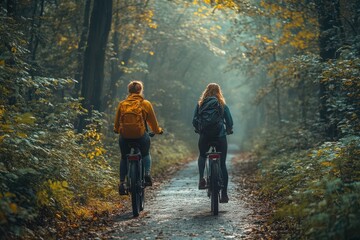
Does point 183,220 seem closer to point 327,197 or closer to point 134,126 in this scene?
point 134,126

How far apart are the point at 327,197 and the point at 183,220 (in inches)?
118

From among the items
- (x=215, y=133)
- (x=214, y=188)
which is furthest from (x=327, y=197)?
(x=215, y=133)

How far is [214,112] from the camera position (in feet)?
28.6

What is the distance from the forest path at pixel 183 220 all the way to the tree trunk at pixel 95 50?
11.7 feet

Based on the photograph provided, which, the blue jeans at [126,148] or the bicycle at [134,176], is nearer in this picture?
the bicycle at [134,176]

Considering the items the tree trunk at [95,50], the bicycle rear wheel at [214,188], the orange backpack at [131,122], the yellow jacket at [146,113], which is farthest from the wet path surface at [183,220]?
the tree trunk at [95,50]

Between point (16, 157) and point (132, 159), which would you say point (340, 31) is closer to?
point (132, 159)

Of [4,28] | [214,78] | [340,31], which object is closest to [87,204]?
[4,28]

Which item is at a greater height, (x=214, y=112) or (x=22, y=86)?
(x=22, y=86)

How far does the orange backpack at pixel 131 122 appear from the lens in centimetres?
842

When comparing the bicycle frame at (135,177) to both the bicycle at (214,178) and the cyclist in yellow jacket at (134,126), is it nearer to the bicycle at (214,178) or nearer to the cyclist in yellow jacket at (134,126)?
the cyclist in yellow jacket at (134,126)

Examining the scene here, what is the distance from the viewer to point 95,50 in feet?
42.1

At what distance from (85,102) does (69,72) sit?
4.44 metres

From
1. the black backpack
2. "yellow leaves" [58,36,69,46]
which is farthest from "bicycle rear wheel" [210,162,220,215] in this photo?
"yellow leaves" [58,36,69,46]
